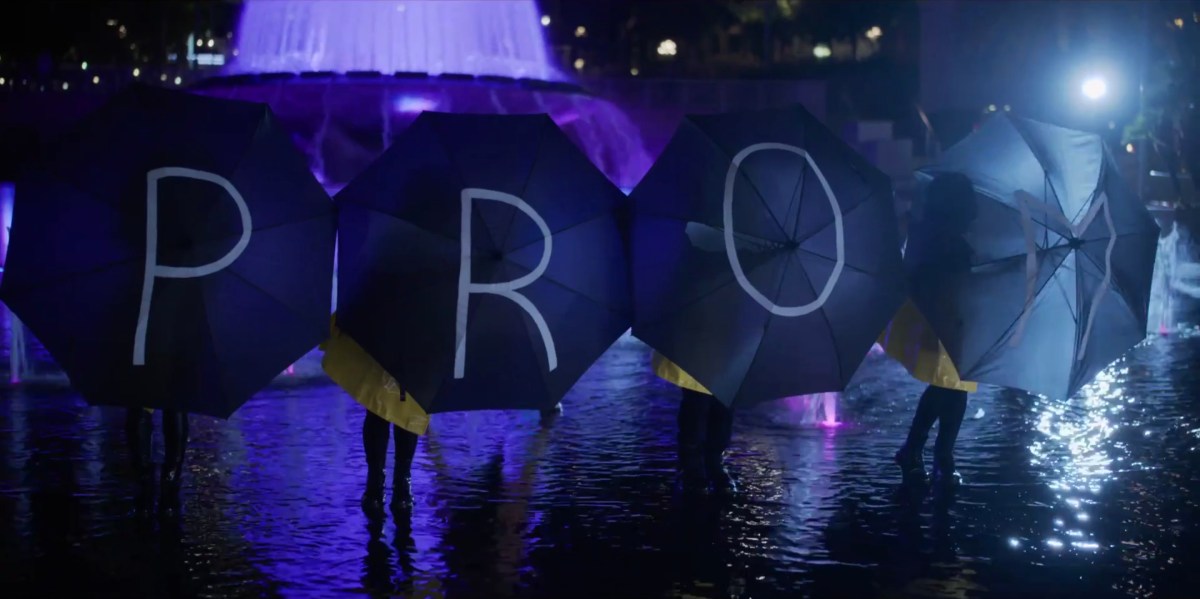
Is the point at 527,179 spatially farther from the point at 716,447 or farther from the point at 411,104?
the point at 411,104

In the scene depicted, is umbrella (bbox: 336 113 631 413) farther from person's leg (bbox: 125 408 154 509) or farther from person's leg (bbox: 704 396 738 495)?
person's leg (bbox: 125 408 154 509)

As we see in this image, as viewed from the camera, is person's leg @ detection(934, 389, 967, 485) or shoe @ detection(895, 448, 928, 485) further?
shoe @ detection(895, 448, 928, 485)

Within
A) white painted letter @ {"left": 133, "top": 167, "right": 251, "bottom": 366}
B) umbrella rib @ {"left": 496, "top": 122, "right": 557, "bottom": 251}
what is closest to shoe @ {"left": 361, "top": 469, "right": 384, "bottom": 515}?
white painted letter @ {"left": 133, "top": 167, "right": 251, "bottom": 366}

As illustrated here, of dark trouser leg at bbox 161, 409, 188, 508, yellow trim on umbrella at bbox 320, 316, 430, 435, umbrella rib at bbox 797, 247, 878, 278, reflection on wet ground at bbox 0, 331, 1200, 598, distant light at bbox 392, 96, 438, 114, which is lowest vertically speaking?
reflection on wet ground at bbox 0, 331, 1200, 598

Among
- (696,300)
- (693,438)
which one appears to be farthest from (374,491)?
(693,438)

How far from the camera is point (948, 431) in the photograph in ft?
27.5

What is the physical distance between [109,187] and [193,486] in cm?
199

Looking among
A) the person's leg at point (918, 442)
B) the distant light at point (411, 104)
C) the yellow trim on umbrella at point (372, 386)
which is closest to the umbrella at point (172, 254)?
the yellow trim on umbrella at point (372, 386)

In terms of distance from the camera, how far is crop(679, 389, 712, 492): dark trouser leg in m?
8.48

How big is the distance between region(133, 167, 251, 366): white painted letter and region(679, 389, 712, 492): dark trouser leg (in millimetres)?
2831

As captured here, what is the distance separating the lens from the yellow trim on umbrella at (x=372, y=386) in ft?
24.3

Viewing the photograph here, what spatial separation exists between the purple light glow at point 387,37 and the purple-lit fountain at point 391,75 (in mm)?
14

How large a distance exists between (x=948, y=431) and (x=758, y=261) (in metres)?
1.83

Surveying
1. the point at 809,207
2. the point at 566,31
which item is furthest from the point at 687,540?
the point at 566,31
